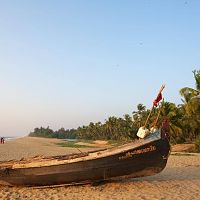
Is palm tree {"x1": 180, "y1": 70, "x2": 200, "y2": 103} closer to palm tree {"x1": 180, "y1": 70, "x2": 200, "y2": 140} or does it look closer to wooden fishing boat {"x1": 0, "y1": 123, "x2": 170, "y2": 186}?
palm tree {"x1": 180, "y1": 70, "x2": 200, "y2": 140}

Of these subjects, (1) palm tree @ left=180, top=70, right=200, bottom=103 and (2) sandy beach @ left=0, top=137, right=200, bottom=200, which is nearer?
(2) sandy beach @ left=0, top=137, right=200, bottom=200

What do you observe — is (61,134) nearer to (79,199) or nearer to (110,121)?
(110,121)

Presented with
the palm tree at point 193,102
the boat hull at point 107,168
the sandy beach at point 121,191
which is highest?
the palm tree at point 193,102

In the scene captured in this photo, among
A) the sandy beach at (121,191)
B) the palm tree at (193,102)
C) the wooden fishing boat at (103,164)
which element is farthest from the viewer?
the palm tree at (193,102)

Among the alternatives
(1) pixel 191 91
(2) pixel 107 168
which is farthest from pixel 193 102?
(2) pixel 107 168

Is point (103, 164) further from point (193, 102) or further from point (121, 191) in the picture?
point (193, 102)

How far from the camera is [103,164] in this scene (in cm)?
1134

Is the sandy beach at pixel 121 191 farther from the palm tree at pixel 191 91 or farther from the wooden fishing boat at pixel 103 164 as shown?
the palm tree at pixel 191 91

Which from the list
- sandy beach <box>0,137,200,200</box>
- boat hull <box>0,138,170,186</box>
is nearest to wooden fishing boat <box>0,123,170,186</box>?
boat hull <box>0,138,170,186</box>

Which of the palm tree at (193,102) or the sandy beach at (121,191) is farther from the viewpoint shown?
the palm tree at (193,102)

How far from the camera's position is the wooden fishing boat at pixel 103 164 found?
11.3 m

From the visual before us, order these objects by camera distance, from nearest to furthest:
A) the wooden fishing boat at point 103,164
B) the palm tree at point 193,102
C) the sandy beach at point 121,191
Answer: the sandy beach at point 121,191
the wooden fishing boat at point 103,164
the palm tree at point 193,102

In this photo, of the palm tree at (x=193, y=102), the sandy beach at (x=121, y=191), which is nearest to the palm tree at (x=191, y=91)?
the palm tree at (x=193, y=102)

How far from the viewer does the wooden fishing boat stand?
11.3 meters
